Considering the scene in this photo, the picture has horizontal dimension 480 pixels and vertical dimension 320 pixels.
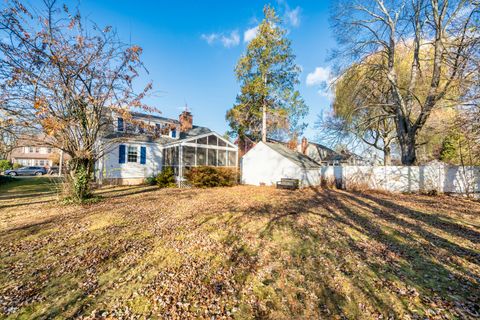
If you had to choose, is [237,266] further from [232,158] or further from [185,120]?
[185,120]

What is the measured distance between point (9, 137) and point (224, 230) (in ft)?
31.2

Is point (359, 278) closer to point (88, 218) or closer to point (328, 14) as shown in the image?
point (88, 218)

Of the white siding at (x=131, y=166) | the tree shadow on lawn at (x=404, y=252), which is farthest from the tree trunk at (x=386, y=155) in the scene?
the white siding at (x=131, y=166)

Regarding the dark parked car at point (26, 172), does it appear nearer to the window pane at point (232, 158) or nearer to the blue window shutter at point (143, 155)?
the blue window shutter at point (143, 155)

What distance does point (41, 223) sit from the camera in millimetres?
6098

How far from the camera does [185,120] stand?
874 inches

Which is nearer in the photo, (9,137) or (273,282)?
(273,282)

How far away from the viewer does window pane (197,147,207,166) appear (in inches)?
634

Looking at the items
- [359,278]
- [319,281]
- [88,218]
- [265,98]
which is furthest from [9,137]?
[265,98]

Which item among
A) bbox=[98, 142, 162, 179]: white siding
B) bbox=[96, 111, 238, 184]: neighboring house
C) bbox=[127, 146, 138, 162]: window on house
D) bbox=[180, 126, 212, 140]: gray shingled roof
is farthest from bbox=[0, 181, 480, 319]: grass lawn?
bbox=[180, 126, 212, 140]: gray shingled roof

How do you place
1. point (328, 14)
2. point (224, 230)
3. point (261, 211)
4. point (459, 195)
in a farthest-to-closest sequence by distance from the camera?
point (328, 14) < point (459, 195) < point (261, 211) < point (224, 230)

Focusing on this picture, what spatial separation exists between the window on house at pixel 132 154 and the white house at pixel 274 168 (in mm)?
9443

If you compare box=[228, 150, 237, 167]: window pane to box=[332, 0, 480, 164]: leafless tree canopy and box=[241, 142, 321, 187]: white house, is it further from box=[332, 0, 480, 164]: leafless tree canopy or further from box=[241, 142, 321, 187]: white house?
box=[332, 0, 480, 164]: leafless tree canopy

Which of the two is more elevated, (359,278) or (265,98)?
(265,98)
